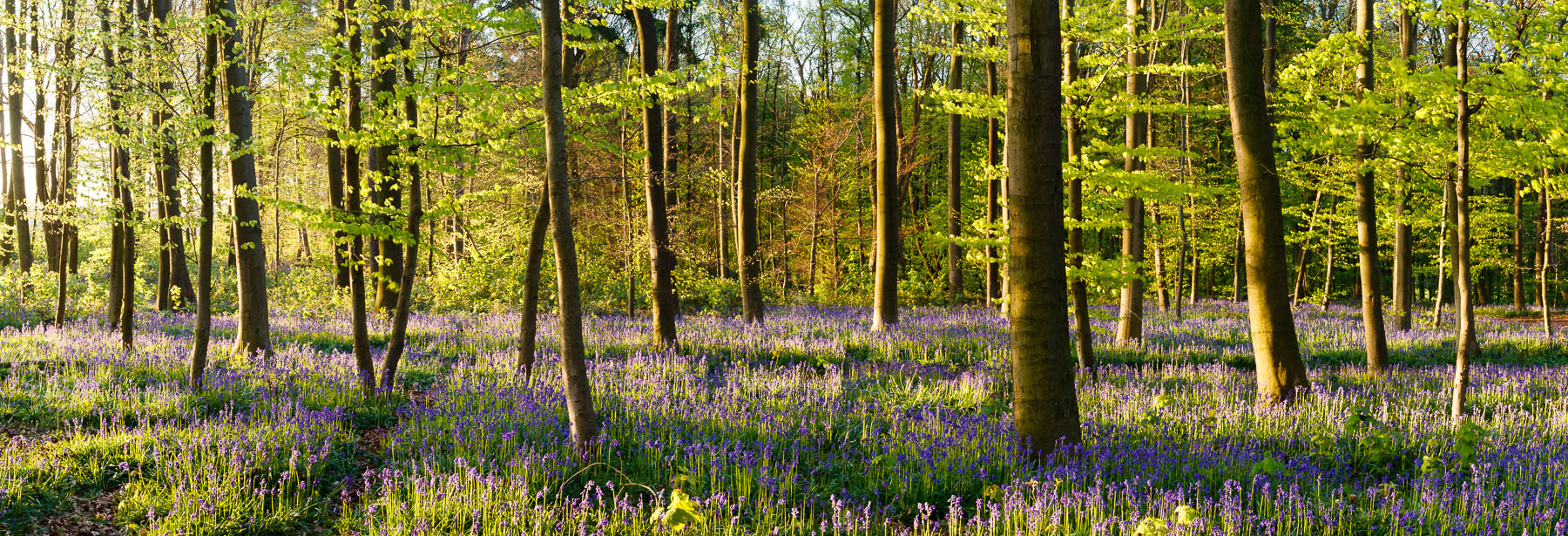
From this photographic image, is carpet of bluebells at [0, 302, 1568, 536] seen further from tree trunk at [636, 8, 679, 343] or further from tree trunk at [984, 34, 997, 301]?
tree trunk at [984, 34, 997, 301]

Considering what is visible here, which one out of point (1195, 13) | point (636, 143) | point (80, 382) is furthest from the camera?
point (636, 143)

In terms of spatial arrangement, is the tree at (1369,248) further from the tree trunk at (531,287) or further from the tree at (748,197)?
the tree trunk at (531,287)

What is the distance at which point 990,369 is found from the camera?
9.22 metres

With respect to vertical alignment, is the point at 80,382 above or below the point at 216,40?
below

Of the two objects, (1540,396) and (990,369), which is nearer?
(1540,396)

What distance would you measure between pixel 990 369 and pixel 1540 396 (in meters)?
5.39

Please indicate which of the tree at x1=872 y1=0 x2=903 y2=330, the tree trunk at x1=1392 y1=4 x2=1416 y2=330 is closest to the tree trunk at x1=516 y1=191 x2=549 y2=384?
the tree at x1=872 y1=0 x2=903 y2=330

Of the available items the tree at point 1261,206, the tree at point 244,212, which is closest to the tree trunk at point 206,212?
the tree at point 244,212

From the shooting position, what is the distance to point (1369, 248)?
1004cm

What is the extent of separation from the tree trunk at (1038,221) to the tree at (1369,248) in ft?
22.9

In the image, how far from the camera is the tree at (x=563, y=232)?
4.87m

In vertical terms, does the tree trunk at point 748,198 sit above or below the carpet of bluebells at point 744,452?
above

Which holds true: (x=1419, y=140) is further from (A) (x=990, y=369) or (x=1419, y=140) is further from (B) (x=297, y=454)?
(B) (x=297, y=454)

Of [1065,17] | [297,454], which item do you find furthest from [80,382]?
[1065,17]
